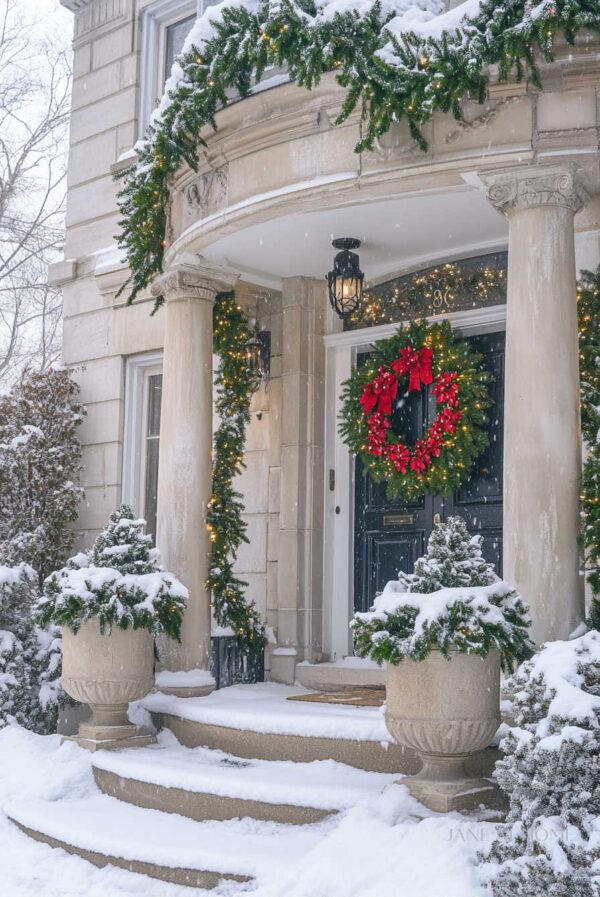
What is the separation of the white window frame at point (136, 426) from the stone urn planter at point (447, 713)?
215 inches

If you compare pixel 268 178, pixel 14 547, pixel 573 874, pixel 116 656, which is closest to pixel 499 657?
pixel 573 874

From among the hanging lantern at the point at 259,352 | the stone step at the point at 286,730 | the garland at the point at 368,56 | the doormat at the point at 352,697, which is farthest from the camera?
the hanging lantern at the point at 259,352

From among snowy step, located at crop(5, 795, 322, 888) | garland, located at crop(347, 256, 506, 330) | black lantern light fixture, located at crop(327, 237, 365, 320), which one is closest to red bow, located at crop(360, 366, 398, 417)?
garland, located at crop(347, 256, 506, 330)

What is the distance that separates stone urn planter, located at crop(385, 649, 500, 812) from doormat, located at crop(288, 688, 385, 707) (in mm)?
1763

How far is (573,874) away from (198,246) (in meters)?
5.19

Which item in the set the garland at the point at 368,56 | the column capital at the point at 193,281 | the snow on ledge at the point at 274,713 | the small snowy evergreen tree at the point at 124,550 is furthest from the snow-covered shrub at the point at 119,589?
the garland at the point at 368,56

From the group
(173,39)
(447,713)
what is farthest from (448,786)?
(173,39)

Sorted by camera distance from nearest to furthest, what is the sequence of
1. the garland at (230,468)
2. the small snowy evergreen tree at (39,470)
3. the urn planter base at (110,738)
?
the urn planter base at (110,738) → the garland at (230,468) → the small snowy evergreen tree at (39,470)

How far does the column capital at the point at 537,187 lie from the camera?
6.12 m

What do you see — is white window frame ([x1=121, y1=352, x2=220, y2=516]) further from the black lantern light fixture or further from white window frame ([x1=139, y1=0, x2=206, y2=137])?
the black lantern light fixture

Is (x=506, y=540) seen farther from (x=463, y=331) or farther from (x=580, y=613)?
(x=463, y=331)

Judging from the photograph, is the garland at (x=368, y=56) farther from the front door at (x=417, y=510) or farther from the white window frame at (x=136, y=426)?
the white window frame at (x=136, y=426)

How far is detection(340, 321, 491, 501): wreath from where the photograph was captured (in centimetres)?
783

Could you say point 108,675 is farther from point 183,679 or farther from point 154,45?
point 154,45
